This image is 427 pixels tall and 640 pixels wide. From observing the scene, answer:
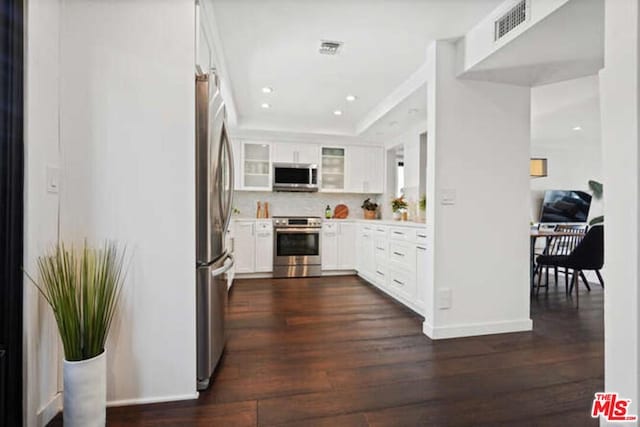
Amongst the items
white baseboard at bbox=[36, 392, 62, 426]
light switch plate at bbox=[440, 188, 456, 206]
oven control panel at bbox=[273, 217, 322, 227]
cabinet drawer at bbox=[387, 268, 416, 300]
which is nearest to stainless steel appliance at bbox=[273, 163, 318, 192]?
Result: oven control panel at bbox=[273, 217, 322, 227]

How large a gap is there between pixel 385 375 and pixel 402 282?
160cm

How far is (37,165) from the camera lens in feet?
4.58

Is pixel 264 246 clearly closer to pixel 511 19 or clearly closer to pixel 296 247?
pixel 296 247

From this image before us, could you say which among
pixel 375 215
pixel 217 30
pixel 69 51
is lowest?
pixel 375 215

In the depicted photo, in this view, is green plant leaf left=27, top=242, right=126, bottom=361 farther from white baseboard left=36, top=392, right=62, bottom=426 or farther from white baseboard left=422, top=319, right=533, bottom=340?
white baseboard left=422, top=319, right=533, bottom=340

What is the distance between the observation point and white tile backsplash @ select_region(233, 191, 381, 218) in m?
Result: 5.26

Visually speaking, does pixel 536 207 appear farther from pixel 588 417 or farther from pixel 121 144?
pixel 121 144

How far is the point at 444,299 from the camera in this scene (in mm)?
2557

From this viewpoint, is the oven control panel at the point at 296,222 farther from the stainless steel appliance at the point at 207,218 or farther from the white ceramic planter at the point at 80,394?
the white ceramic planter at the point at 80,394

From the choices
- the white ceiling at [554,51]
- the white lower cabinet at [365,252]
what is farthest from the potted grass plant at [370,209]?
the white ceiling at [554,51]

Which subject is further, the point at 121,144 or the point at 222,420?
the point at 121,144

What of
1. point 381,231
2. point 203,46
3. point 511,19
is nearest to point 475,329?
point 381,231

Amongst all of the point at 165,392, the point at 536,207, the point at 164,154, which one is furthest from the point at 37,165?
the point at 536,207

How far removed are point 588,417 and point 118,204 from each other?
265 centimetres
